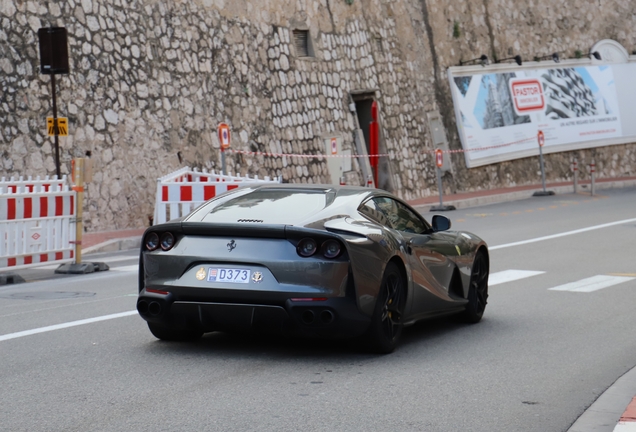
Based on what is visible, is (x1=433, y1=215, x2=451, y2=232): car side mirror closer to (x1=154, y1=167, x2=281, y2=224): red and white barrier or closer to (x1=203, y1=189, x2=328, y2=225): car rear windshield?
(x1=203, y1=189, x2=328, y2=225): car rear windshield

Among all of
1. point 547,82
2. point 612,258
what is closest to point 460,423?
point 612,258

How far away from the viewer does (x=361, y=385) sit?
646 cm

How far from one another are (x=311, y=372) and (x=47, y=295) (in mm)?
5232

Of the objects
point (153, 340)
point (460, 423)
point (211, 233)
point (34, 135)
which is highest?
point (34, 135)

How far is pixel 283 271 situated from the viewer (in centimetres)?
699

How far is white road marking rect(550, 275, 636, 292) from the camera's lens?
11922 millimetres

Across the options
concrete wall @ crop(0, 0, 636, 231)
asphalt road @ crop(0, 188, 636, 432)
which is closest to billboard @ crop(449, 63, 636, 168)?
concrete wall @ crop(0, 0, 636, 231)

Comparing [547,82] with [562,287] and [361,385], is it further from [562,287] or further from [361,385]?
[361,385]

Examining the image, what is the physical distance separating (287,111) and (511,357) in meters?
21.5

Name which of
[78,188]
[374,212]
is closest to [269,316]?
[374,212]

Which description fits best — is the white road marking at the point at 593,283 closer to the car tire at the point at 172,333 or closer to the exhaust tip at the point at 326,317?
the car tire at the point at 172,333

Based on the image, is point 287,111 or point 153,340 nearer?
point 153,340

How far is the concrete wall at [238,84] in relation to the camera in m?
21.1

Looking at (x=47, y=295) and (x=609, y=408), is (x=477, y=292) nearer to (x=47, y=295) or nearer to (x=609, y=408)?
(x=609, y=408)
